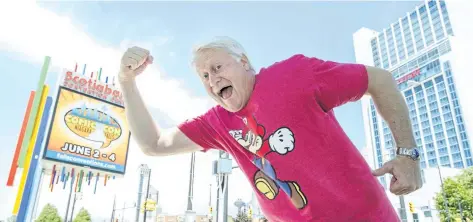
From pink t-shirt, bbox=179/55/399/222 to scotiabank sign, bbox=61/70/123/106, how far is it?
12977 millimetres

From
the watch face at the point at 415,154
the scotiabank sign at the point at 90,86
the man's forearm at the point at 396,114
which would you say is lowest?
the watch face at the point at 415,154

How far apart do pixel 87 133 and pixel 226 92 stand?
12.4 meters

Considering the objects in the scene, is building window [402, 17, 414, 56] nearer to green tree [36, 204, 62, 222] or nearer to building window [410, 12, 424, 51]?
building window [410, 12, 424, 51]

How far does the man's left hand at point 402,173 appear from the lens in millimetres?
1158

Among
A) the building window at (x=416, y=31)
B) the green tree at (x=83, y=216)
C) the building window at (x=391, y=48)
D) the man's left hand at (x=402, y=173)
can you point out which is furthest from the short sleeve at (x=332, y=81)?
the building window at (x=391, y=48)

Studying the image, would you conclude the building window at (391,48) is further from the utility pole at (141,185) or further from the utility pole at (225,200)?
the utility pole at (225,200)

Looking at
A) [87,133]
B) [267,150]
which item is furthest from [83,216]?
[267,150]

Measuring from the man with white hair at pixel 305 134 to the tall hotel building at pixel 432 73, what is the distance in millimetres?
55152

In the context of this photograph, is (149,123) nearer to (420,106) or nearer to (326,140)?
(326,140)

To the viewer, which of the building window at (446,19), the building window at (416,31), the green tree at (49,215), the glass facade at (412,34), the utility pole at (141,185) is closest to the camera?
the utility pole at (141,185)

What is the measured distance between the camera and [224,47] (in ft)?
4.89

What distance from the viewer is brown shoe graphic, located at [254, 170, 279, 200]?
1.31 m

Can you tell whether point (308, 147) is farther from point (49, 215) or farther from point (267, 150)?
point (49, 215)

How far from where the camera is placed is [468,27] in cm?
4788
